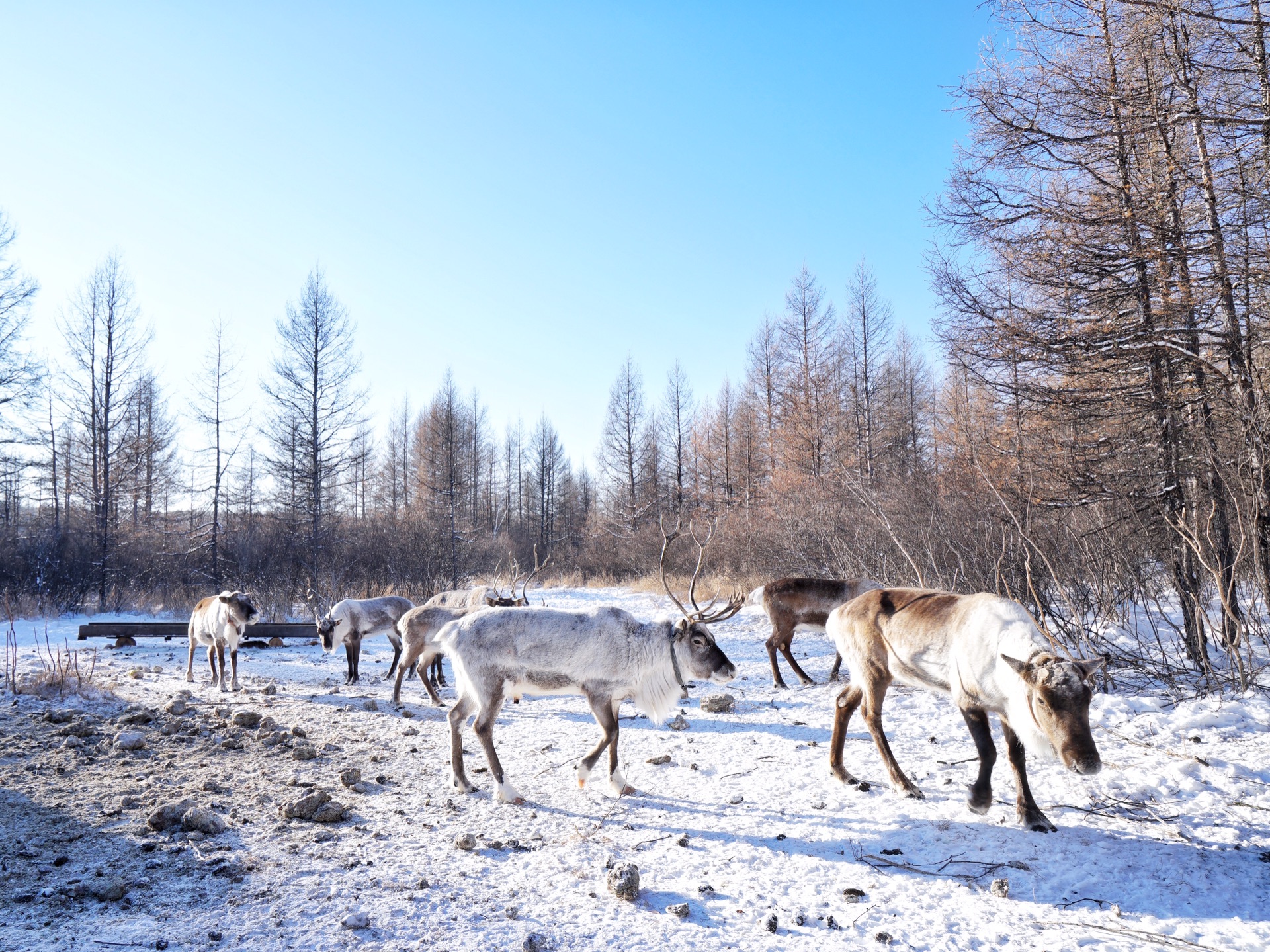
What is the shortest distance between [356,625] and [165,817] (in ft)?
21.1

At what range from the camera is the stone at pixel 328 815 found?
4.80 meters

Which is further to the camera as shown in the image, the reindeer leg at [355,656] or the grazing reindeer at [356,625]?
the grazing reindeer at [356,625]

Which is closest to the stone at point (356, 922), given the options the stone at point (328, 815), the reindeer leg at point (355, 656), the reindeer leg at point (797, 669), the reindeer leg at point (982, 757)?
the stone at point (328, 815)

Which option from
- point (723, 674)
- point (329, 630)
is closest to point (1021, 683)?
point (723, 674)

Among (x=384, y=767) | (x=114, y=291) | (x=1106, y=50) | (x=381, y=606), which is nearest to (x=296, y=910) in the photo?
(x=384, y=767)

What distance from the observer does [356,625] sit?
10.9m

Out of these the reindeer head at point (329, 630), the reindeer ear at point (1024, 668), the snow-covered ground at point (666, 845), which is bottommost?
the snow-covered ground at point (666, 845)

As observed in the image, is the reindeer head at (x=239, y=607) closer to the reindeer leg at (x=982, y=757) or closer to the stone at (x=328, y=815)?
the stone at (x=328, y=815)

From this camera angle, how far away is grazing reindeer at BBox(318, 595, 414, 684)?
34.8ft

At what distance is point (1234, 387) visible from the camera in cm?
622

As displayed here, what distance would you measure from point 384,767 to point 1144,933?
557 centimetres

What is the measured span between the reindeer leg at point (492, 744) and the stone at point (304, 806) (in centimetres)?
120

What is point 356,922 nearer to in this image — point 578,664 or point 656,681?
point 578,664

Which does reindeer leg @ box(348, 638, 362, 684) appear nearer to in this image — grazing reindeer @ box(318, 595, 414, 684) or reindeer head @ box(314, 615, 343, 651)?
grazing reindeer @ box(318, 595, 414, 684)
